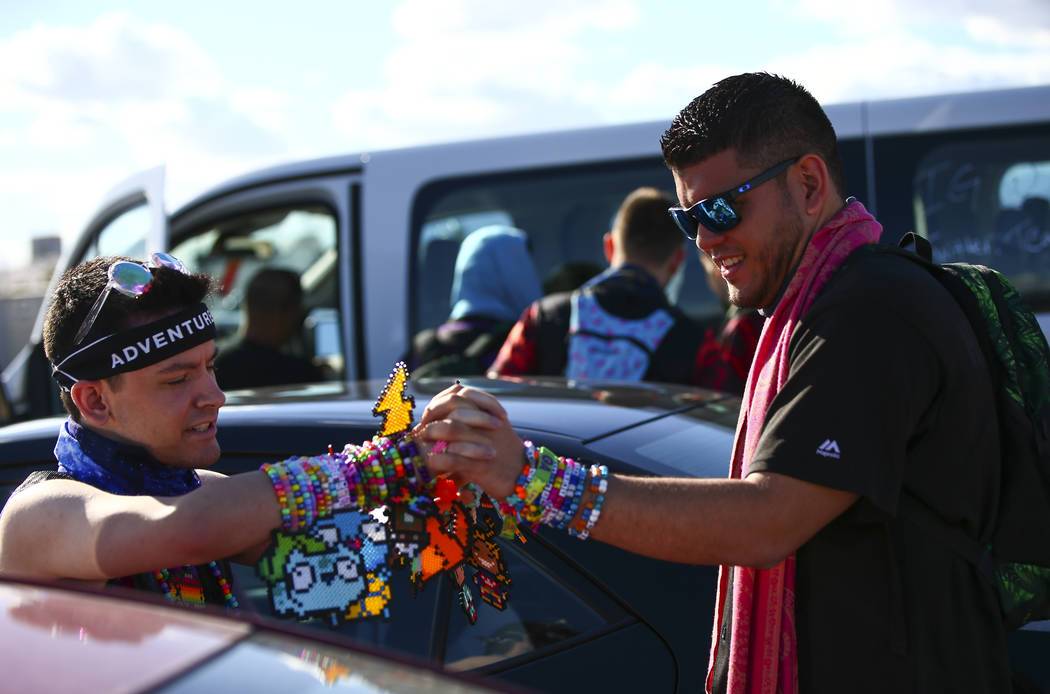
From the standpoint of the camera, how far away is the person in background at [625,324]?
3947 mm

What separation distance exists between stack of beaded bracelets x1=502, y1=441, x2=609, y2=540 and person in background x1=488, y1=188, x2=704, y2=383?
2219mm

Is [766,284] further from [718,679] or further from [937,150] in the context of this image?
[937,150]

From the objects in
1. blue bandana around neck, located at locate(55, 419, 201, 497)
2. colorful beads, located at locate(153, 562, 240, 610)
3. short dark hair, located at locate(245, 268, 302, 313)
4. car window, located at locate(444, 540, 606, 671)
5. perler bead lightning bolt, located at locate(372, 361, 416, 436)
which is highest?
short dark hair, located at locate(245, 268, 302, 313)

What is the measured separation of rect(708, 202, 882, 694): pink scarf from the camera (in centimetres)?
169

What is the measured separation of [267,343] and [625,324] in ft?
6.92

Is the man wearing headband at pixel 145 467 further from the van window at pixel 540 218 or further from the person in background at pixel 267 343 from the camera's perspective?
the van window at pixel 540 218

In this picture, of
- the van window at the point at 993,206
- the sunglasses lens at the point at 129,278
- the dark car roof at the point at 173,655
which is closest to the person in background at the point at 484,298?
the van window at the point at 993,206

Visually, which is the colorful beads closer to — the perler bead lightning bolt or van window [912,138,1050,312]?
the perler bead lightning bolt

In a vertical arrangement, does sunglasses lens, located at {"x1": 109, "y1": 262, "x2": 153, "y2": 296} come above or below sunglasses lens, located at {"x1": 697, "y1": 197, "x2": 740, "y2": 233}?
below

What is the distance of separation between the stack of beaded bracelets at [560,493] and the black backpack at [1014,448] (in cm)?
47

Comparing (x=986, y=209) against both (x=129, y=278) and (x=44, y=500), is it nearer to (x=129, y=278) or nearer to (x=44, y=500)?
(x=129, y=278)

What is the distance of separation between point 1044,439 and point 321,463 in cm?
114

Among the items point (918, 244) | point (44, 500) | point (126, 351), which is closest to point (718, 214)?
point (918, 244)

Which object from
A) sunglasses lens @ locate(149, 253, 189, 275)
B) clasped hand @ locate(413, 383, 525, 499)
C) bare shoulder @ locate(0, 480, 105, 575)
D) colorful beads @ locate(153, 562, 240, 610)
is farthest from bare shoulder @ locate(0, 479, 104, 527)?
clasped hand @ locate(413, 383, 525, 499)
